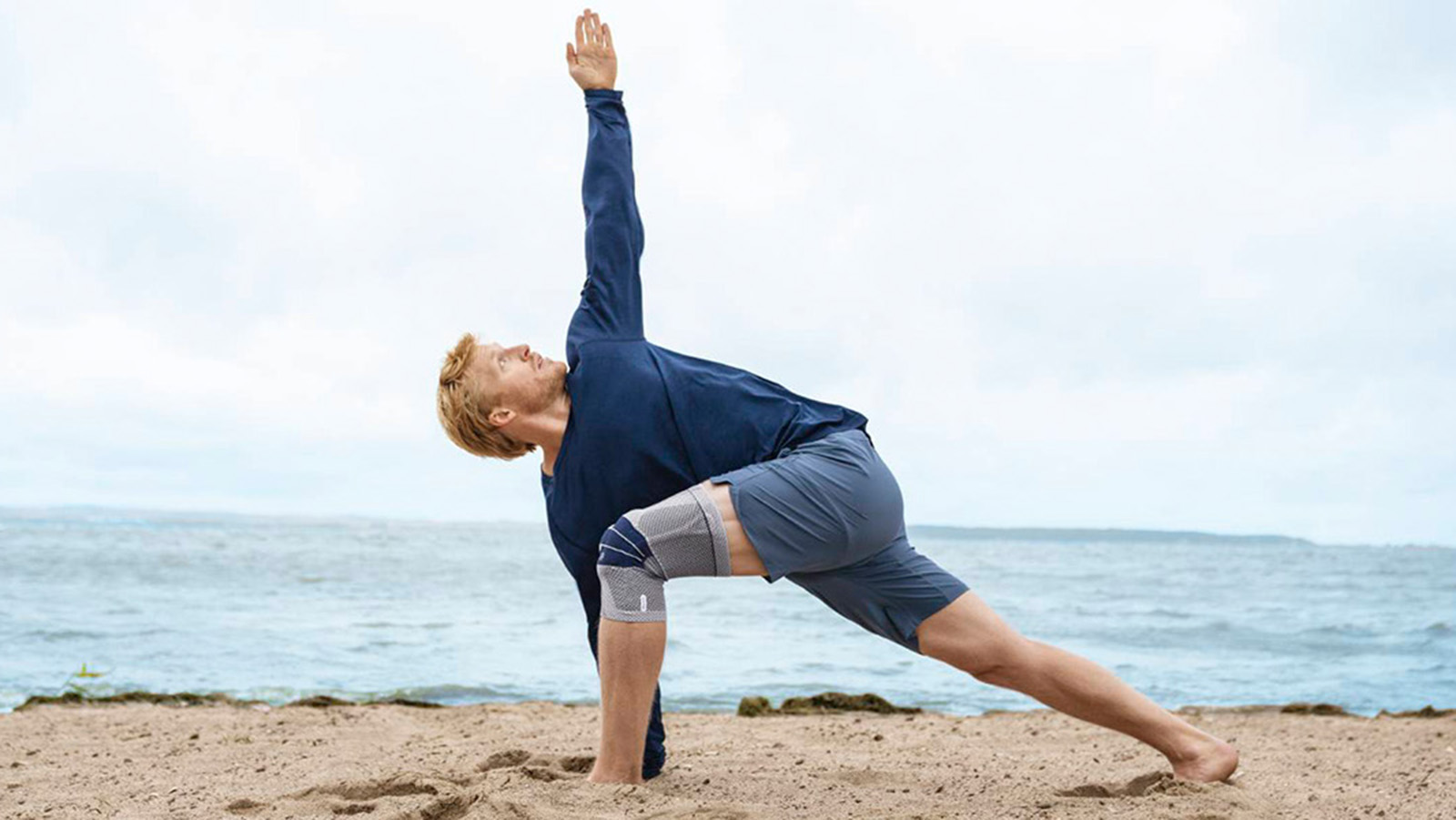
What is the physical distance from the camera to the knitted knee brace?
124 inches

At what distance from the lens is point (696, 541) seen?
315cm

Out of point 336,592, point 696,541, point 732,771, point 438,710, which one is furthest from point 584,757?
point 336,592

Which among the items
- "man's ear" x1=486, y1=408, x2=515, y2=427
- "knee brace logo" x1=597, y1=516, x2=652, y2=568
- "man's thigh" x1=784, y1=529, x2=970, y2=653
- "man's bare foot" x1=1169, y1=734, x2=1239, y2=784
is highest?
"man's ear" x1=486, y1=408, x2=515, y2=427

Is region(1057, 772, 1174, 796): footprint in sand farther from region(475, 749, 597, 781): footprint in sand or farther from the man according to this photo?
region(475, 749, 597, 781): footprint in sand

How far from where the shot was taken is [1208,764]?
11.7 ft

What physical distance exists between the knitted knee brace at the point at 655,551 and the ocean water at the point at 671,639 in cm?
437

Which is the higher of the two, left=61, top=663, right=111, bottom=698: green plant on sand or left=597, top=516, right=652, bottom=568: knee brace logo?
left=597, top=516, right=652, bottom=568: knee brace logo

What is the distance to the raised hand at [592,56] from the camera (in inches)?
142

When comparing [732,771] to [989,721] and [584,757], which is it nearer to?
[584,757]

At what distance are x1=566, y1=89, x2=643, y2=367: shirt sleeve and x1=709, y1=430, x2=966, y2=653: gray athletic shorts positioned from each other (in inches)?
23.2

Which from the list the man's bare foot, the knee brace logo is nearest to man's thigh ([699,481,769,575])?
the knee brace logo

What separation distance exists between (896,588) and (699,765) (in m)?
1.19

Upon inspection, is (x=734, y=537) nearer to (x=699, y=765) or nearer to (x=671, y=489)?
(x=671, y=489)

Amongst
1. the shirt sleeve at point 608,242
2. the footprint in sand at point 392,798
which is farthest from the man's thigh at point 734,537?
the footprint in sand at point 392,798
